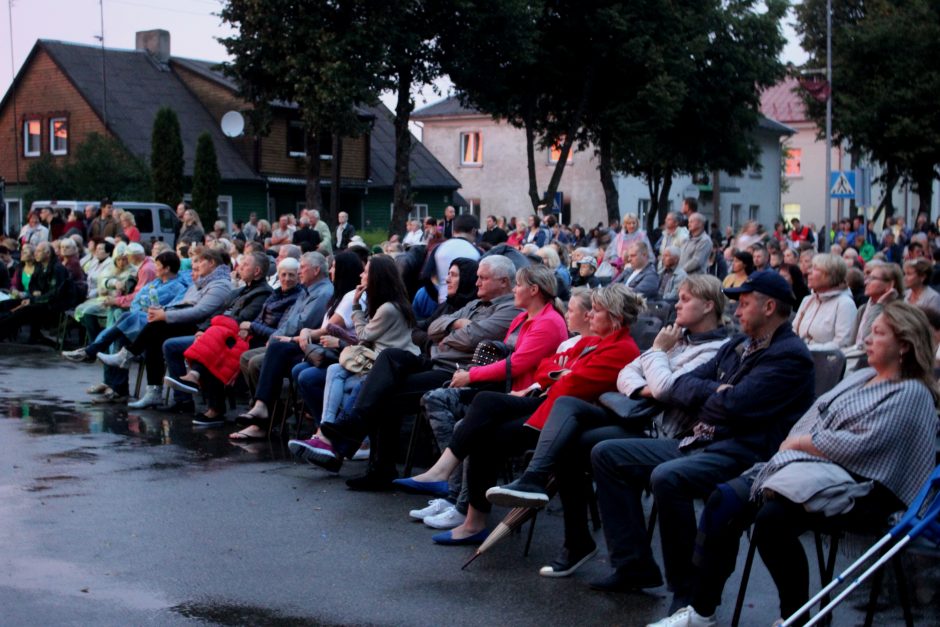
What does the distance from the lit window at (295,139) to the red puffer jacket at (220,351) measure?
124 ft

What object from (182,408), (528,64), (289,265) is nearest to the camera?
(289,265)

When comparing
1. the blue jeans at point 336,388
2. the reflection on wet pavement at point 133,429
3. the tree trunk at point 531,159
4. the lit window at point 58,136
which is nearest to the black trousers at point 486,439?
the blue jeans at point 336,388

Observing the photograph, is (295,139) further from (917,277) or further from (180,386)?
(917,277)

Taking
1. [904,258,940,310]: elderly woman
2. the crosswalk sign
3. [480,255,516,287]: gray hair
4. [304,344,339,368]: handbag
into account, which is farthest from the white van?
[904,258,940,310]: elderly woman

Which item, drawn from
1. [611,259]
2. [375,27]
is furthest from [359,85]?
[611,259]

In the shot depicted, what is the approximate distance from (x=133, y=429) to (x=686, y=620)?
6.84m

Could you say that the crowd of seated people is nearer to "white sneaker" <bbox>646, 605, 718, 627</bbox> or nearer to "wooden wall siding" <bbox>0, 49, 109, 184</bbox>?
"white sneaker" <bbox>646, 605, 718, 627</bbox>

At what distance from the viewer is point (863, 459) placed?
534cm

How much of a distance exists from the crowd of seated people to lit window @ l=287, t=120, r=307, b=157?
34193 mm

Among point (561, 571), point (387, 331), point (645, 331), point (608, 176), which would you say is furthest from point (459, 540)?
point (608, 176)

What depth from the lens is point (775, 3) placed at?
156 feet

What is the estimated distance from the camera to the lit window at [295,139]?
48.6 meters

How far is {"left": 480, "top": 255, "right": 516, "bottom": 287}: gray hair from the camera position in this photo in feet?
29.5

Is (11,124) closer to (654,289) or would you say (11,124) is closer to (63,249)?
(63,249)
